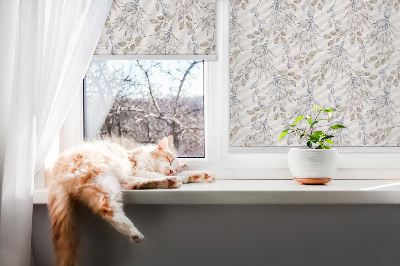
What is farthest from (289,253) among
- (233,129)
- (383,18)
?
(383,18)

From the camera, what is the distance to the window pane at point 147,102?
1.82 m

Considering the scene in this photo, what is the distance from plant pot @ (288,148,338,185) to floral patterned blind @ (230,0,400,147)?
24cm

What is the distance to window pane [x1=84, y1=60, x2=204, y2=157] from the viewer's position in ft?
5.98

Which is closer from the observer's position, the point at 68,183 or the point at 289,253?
the point at 68,183

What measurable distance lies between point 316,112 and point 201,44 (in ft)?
2.02

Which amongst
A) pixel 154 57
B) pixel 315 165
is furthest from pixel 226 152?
pixel 154 57

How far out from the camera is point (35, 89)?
1381 millimetres

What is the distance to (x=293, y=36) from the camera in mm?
1760

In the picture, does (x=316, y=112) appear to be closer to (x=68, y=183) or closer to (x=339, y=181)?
(x=339, y=181)

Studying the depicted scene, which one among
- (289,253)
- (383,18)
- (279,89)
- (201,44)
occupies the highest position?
(383,18)

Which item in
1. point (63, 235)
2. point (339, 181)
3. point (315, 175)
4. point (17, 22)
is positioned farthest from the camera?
point (339, 181)

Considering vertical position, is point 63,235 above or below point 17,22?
below

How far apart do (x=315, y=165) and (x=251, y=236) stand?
0.38 meters

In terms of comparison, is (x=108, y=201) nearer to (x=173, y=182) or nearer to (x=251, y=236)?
(x=173, y=182)
